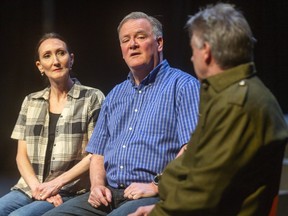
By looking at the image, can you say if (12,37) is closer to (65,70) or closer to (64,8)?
(64,8)

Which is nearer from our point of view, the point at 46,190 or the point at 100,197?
the point at 100,197

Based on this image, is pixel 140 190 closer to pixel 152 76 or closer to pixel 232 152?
pixel 152 76

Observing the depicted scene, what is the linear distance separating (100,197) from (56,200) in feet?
1.34

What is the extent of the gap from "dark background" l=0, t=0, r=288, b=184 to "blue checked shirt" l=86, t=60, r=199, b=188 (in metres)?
1.78

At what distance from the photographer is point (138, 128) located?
7.88 ft

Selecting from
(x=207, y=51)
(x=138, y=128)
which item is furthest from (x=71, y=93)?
(x=207, y=51)

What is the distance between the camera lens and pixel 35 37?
15.5 ft

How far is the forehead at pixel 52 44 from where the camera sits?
293 cm

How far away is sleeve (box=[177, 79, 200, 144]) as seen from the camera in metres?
2.31

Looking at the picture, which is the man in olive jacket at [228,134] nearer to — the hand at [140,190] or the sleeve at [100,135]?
the hand at [140,190]

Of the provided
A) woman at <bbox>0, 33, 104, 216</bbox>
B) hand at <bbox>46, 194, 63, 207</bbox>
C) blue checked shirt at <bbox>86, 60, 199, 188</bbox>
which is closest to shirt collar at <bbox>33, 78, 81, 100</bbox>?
woman at <bbox>0, 33, 104, 216</bbox>

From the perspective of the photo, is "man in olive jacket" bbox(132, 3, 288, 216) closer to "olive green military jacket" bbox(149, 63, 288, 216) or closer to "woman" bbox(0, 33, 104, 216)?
"olive green military jacket" bbox(149, 63, 288, 216)

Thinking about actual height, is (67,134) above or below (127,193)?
above

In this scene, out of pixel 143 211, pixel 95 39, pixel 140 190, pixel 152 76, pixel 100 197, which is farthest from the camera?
pixel 95 39
